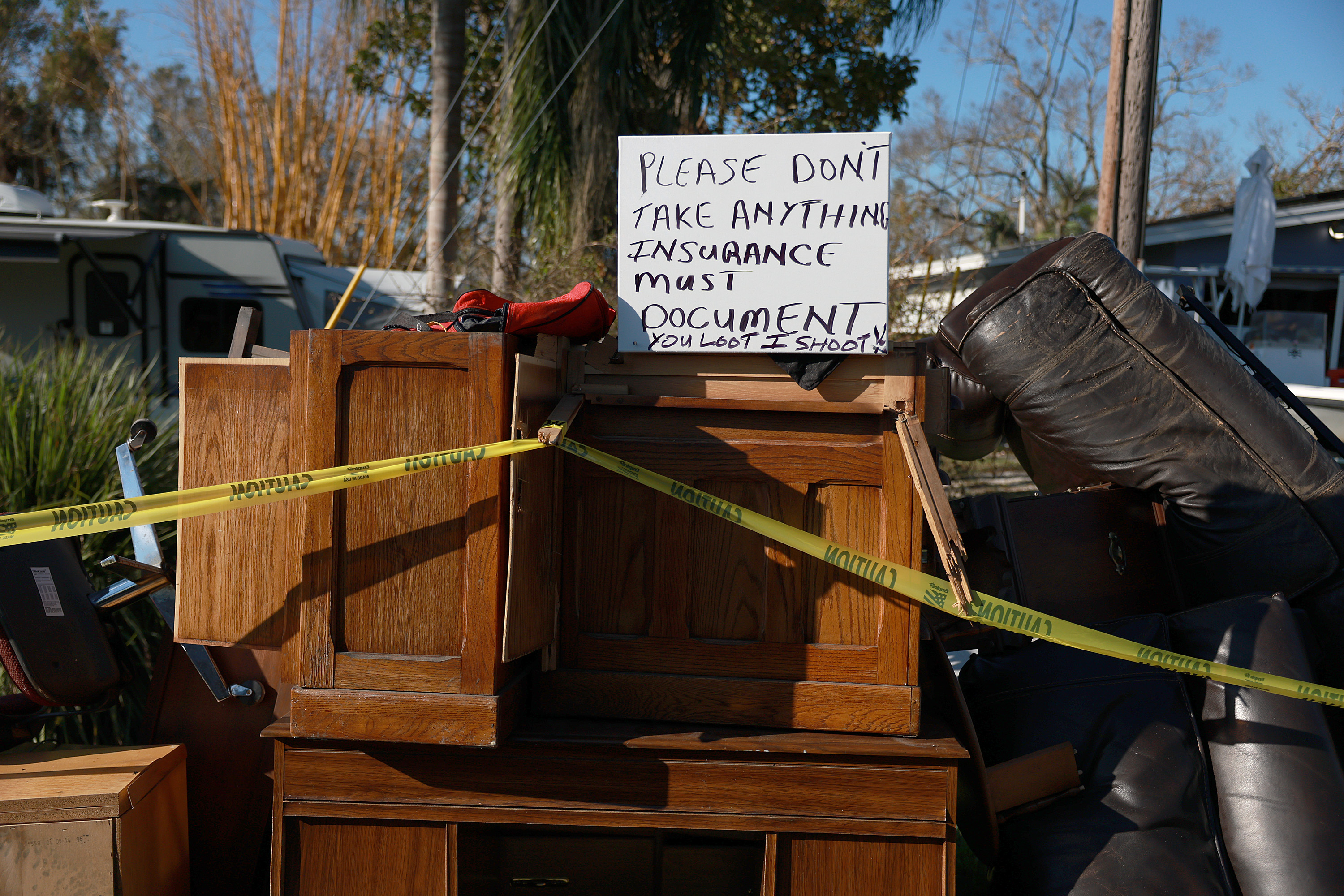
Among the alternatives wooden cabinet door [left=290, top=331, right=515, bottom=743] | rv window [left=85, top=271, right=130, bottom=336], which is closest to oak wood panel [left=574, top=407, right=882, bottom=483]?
wooden cabinet door [left=290, top=331, right=515, bottom=743]

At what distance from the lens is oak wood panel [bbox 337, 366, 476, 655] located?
2104 mm

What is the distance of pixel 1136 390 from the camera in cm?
290

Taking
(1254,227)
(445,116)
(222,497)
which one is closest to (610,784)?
(222,497)

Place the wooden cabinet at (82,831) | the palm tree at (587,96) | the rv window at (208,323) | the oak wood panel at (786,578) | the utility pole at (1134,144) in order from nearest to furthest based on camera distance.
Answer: the wooden cabinet at (82,831) → the oak wood panel at (786,578) → the utility pole at (1134,144) → the palm tree at (587,96) → the rv window at (208,323)

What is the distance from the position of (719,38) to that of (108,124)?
2526 cm

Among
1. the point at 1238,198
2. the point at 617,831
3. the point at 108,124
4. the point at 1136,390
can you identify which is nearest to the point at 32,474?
the point at 617,831

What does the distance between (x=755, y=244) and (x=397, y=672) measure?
1.35 metres

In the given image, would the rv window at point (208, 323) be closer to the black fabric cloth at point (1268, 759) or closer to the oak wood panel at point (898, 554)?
the oak wood panel at point (898, 554)

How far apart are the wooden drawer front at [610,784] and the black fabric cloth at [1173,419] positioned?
135 centimetres

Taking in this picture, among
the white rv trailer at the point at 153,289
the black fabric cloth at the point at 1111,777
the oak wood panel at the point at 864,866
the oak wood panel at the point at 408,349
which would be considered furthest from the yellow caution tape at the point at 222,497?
the white rv trailer at the point at 153,289

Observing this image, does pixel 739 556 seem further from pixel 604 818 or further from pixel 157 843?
pixel 157 843

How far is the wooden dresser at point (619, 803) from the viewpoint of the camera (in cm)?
223

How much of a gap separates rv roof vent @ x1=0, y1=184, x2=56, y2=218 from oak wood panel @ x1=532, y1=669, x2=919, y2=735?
343 inches

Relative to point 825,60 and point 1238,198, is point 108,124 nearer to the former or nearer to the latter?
point 825,60
